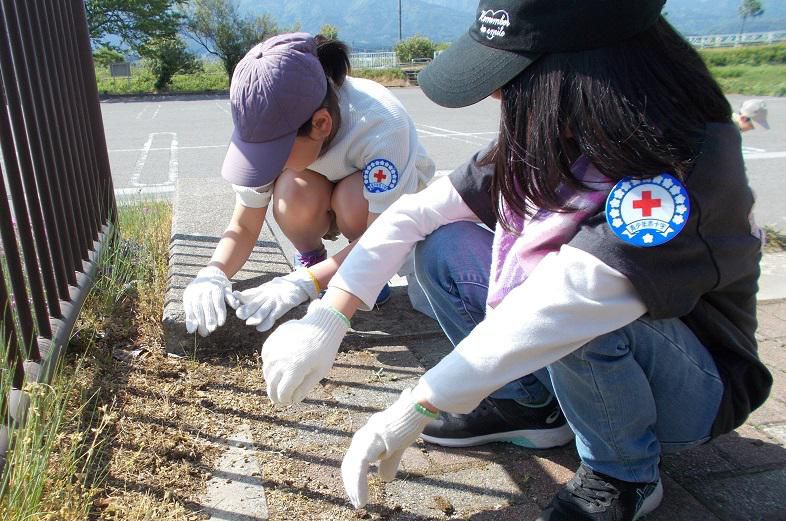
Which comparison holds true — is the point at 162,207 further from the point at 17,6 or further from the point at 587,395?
the point at 587,395

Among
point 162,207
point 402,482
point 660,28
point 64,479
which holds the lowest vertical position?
point 162,207

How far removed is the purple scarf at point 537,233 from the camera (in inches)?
49.9

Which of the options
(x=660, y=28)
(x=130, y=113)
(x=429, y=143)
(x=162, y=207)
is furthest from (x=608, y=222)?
(x=130, y=113)

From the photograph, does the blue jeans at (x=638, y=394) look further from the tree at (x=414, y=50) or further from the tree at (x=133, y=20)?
the tree at (x=414, y=50)

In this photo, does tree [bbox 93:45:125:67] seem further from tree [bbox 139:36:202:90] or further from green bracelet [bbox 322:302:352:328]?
green bracelet [bbox 322:302:352:328]

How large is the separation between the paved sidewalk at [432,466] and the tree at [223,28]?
3351 cm

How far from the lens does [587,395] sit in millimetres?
1386

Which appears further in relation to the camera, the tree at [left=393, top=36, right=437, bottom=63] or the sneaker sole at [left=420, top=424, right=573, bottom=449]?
the tree at [left=393, top=36, right=437, bottom=63]

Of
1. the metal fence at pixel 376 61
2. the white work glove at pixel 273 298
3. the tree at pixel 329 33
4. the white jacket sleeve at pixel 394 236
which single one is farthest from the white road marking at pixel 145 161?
the metal fence at pixel 376 61

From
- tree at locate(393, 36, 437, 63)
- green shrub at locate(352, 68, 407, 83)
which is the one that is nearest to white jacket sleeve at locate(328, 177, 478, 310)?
green shrub at locate(352, 68, 407, 83)

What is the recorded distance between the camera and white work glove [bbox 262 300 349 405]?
5.03ft

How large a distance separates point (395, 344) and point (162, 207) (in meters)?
1.96

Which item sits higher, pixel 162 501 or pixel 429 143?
pixel 162 501

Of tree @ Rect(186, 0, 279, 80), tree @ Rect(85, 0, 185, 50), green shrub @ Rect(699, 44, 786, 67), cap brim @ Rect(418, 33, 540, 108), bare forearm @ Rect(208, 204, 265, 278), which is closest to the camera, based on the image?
cap brim @ Rect(418, 33, 540, 108)
